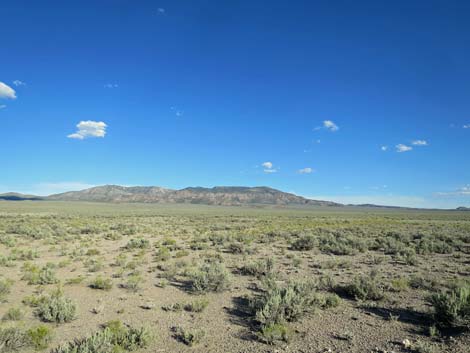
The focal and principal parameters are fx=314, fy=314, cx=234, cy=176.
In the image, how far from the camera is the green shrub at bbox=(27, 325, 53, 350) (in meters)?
6.30

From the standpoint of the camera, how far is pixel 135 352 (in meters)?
6.21

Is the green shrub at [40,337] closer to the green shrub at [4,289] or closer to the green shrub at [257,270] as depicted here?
the green shrub at [4,289]

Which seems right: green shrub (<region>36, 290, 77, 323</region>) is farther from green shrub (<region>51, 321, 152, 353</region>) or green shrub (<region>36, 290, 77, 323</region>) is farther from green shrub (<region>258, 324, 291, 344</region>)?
green shrub (<region>258, 324, 291, 344</region>)

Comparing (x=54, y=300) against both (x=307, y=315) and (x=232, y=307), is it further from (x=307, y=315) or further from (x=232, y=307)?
(x=307, y=315)

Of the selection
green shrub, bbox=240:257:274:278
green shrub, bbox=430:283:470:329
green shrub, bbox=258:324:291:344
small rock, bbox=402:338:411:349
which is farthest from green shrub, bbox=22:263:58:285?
green shrub, bbox=430:283:470:329

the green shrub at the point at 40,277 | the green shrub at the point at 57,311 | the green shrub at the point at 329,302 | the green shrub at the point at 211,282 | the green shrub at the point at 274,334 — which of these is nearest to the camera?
the green shrub at the point at 274,334

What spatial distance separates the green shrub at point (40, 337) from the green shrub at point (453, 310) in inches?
328

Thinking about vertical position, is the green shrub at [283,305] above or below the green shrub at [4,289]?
above

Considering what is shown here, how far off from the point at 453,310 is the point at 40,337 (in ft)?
28.5

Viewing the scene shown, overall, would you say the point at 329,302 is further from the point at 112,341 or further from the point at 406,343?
the point at 112,341

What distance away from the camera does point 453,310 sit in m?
6.75

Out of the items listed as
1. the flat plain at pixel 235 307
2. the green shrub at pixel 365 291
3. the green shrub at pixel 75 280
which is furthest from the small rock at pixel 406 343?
the green shrub at pixel 75 280

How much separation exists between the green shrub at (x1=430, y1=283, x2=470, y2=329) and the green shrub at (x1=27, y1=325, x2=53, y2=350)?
27.4ft

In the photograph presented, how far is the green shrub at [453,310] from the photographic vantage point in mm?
6613
